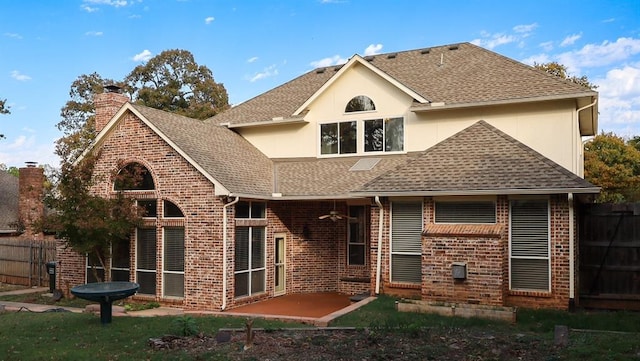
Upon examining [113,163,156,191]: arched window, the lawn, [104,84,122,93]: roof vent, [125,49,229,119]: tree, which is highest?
[125,49,229,119]: tree

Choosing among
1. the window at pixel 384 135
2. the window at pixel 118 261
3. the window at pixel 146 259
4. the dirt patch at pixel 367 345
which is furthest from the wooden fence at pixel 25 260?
the dirt patch at pixel 367 345

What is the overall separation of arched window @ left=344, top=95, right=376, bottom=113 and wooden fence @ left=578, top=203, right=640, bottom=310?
686cm

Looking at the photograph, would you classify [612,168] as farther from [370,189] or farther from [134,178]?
[134,178]

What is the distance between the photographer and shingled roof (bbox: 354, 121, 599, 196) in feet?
40.1

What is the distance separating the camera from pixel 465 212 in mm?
13211

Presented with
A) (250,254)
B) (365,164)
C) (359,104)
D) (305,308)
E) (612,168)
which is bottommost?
(305,308)

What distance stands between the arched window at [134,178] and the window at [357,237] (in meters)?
5.82

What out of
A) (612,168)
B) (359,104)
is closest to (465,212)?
(359,104)

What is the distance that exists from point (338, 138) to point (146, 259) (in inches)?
267

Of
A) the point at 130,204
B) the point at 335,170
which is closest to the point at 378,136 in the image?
the point at 335,170

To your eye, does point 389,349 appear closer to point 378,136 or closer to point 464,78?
point 378,136

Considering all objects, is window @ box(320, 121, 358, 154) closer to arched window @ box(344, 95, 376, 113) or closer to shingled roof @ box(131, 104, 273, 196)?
arched window @ box(344, 95, 376, 113)

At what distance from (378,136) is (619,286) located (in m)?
7.64

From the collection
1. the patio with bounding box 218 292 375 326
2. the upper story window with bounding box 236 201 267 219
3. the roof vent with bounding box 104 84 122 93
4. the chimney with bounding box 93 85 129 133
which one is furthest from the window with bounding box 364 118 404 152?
the roof vent with bounding box 104 84 122 93
